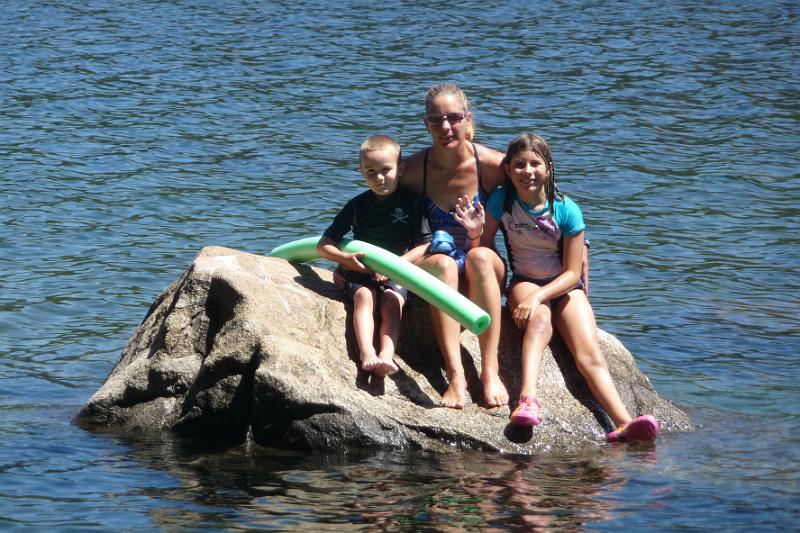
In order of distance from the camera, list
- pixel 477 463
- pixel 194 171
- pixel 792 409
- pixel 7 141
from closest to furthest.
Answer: pixel 477 463
pixel 792 409
pixel 194 171
pixel 7 141

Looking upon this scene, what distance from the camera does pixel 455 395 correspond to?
6691mm

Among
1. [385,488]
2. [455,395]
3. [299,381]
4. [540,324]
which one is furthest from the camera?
[540,324]

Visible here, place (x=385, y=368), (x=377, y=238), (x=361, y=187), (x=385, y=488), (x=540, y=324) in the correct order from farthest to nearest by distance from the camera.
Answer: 1. (x=361, y=187)
2. (x=377, y=238)
3. (x=540, y=324)
4. (x=385, y=368)
5. (x=385, y=488)

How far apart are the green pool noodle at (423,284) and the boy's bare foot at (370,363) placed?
421 millimetres

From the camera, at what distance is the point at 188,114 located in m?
15.9

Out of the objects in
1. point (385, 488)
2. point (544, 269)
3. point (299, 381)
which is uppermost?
point (544, 269)

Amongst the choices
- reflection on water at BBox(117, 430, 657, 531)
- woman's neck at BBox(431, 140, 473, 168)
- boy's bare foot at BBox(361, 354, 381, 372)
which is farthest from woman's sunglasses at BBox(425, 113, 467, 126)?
reflection on water at BBox(117, 430, 657, 531)

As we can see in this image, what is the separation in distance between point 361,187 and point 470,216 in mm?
6371

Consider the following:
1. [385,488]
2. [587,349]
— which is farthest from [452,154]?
[385,488]

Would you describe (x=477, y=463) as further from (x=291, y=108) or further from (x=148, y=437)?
(x=291, y=108)

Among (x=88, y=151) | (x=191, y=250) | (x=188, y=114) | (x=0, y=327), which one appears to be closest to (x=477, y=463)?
(x=0, y=327)

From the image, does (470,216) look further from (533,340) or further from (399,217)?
(533,340)

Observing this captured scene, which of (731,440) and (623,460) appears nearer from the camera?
(623,460)

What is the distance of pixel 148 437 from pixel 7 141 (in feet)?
28.5
